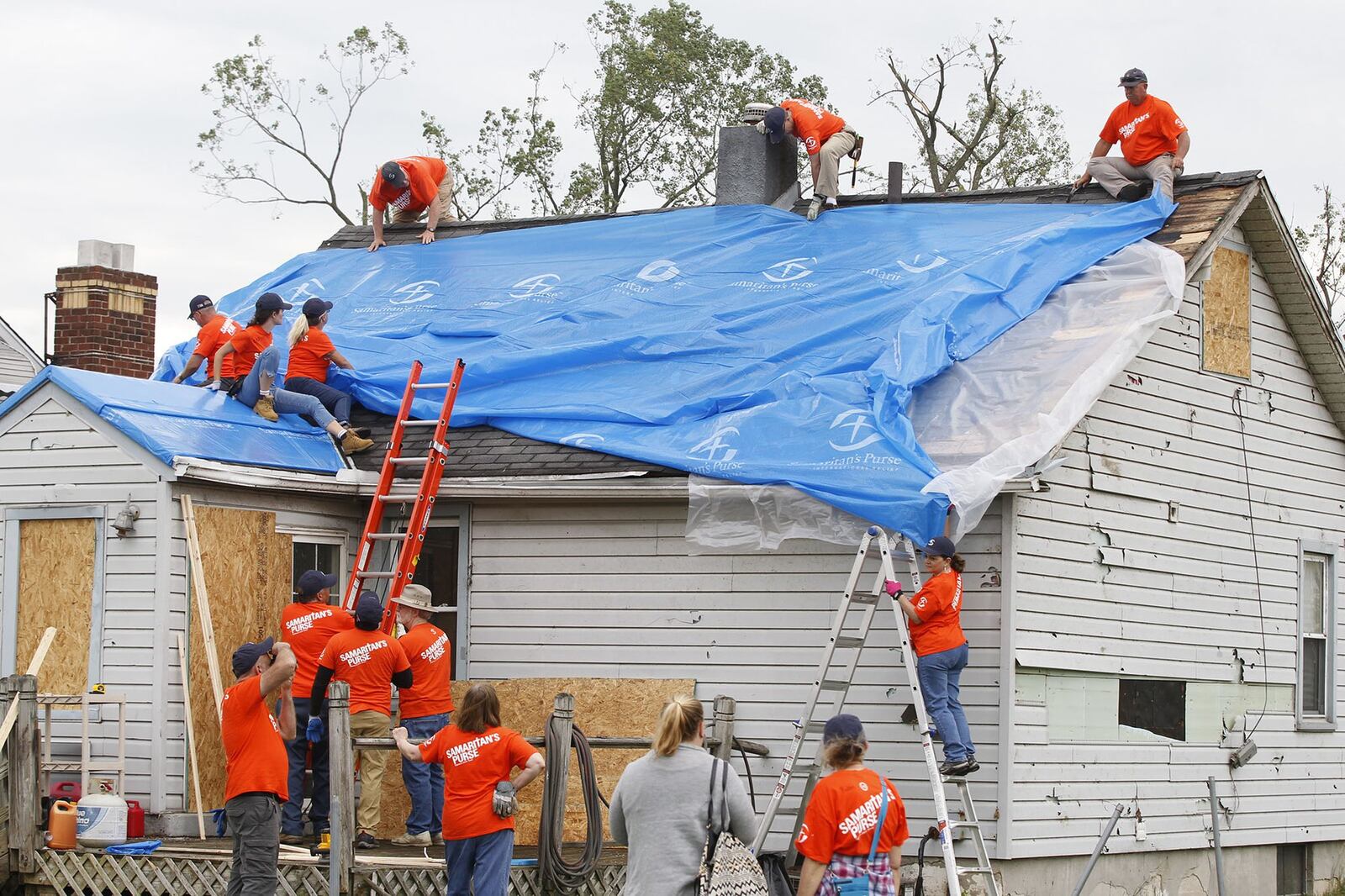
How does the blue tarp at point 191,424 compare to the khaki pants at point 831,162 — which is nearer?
the blue tarp at point 191,424

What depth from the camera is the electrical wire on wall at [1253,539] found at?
1474cm

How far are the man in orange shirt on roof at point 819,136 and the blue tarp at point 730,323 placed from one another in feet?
1.29

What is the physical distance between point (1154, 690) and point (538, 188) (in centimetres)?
2507

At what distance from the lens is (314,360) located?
47.6 feet

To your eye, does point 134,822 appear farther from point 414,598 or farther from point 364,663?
point 414,598

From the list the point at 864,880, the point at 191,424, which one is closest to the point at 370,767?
the point at 191,424

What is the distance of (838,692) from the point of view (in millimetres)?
11898

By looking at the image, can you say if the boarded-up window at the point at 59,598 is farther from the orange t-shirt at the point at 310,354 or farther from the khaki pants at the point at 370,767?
the orange t-shirt at the point at 310,354

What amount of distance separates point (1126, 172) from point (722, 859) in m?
9.50

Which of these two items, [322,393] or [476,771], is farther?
[322,393]

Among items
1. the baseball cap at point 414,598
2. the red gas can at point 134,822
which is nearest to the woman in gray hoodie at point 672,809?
the baseball cap at point 414,598

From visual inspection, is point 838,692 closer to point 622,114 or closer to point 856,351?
point 856,351

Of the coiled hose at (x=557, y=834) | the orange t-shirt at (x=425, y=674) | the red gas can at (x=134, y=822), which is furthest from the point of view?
the red gas can at (x=134, y=822)

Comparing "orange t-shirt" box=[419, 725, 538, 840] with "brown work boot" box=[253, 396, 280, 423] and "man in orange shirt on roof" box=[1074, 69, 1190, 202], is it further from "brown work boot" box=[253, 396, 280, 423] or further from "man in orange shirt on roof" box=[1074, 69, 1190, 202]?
"man in orange shirt on roof" box=[1074, 69, 1190, 202]
